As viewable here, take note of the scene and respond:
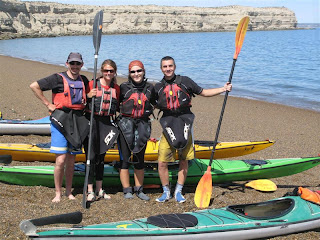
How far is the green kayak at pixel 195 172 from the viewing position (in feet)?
15.5

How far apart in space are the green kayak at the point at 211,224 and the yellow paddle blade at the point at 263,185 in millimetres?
782

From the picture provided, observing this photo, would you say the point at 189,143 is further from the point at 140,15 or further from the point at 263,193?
the point at 140,15

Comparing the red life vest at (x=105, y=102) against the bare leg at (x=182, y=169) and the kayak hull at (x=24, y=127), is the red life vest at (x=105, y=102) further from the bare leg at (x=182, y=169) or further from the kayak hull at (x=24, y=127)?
the kayak hull at (x=24, y=127)

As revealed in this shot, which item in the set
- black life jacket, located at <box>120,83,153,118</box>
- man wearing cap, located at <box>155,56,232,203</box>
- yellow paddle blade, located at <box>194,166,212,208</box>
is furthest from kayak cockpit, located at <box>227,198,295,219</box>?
black life jacket, located at <box>120,83,153,118</box>

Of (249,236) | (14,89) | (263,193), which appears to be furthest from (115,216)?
(14,89)

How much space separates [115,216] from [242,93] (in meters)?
11.1

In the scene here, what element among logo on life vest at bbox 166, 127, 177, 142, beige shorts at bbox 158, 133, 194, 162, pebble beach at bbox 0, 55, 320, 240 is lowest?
pebble beach at bbox 0, 55, 320, 240

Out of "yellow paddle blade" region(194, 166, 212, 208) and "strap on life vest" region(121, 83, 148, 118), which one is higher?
"strap on life vest" region(121, 83, 148, 118)

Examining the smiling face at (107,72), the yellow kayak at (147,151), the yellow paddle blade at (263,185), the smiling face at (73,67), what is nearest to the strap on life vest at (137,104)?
the smiling face at (107,72)

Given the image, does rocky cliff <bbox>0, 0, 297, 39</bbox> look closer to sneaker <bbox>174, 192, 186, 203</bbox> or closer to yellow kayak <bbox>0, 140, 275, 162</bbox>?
yellow kayak <bbox>0, 140, 275, 162</bbox>

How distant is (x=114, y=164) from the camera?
5059 mm

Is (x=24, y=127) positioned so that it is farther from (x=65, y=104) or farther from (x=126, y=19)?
(x=126, y=19)

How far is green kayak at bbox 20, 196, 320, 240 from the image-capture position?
310 cm

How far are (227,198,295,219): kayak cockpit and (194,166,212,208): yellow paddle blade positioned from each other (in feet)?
1.69
